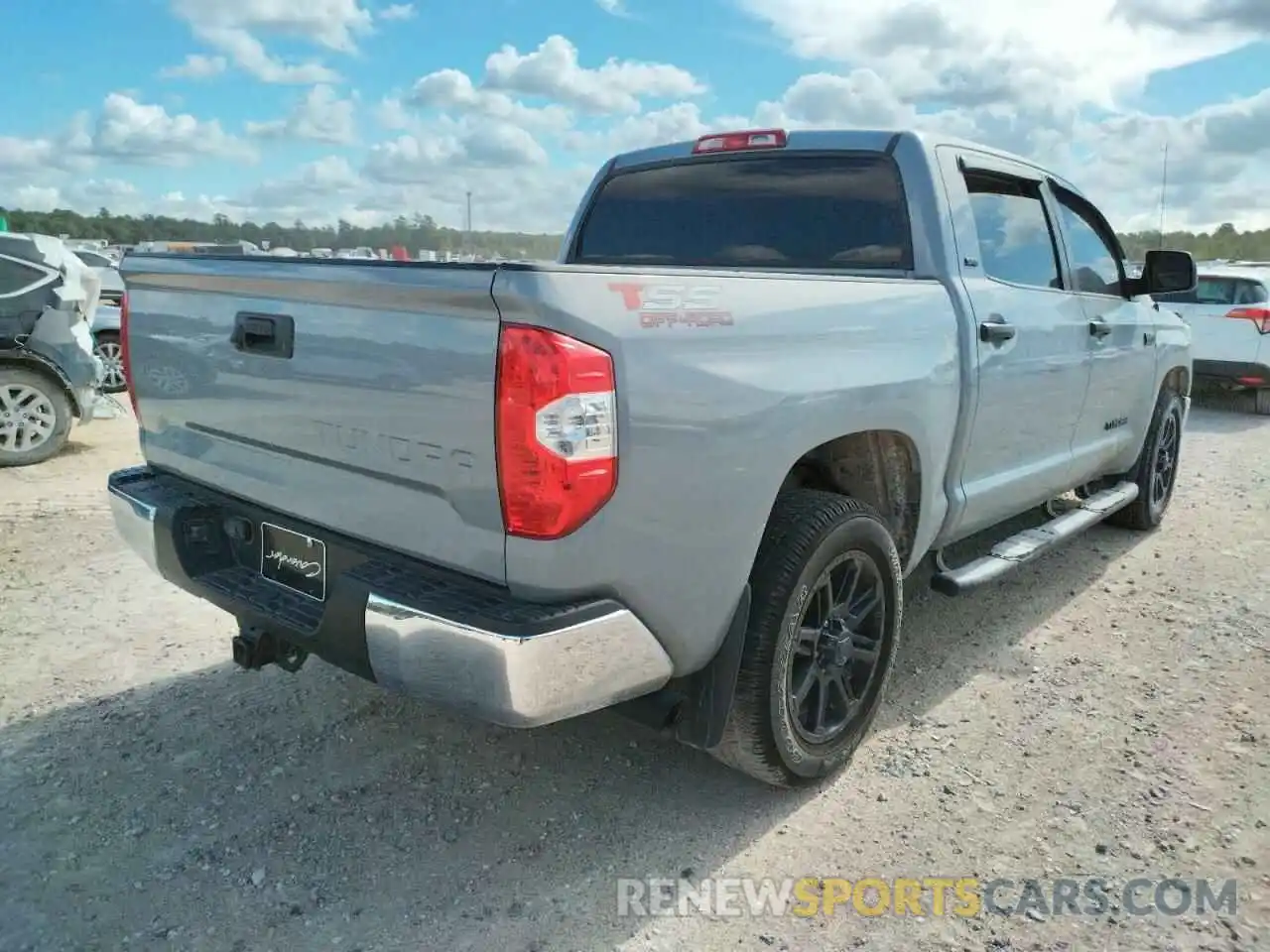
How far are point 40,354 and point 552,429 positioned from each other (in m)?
7.31

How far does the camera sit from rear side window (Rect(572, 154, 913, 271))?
3.76m

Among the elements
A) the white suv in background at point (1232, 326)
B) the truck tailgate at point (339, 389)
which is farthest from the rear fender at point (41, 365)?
the white suv in background at point (1232, 326)

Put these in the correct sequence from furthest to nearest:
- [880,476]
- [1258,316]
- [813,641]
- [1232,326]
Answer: [1232,326] → [1258,316] → [880,476] → [813,641]

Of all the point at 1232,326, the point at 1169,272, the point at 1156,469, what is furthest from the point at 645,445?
the point at 1232,326

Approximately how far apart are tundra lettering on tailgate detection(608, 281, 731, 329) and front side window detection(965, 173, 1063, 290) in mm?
1796

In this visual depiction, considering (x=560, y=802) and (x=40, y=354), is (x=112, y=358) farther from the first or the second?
(x=560, y=802)

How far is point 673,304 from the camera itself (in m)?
2.40

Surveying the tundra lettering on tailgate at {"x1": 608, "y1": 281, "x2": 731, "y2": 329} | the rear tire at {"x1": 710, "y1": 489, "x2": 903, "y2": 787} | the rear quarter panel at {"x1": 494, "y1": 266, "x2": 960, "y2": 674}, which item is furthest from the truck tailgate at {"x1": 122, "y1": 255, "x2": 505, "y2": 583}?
the rear tire at {"x1": 710, "y1": 489, "x2": 903, "y2": 787}

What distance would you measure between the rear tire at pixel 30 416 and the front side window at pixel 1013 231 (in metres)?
7.04

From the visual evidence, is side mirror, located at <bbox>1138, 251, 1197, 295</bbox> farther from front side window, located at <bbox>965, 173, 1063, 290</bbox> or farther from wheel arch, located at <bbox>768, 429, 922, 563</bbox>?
wheel arch, located at <bbox>768, 429, 922, 563</bbox>

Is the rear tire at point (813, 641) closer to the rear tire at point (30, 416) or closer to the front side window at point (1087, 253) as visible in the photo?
the front side window at point (1087, 253)

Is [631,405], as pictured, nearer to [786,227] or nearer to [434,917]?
[434,917]

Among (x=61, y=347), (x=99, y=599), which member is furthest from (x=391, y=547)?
(x=61, y=347)

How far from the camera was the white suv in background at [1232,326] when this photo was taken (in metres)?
11.1
